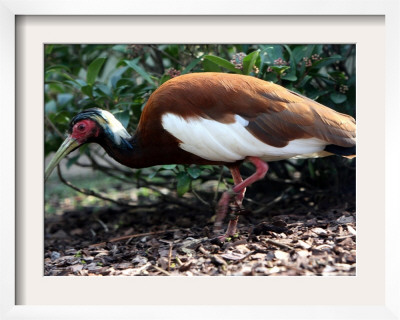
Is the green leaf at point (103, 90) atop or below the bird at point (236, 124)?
atop

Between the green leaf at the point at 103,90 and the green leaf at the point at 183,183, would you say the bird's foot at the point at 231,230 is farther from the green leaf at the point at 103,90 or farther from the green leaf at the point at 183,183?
the green leaf at the point at 103,90

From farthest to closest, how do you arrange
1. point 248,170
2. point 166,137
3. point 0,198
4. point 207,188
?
1. point 207,188
2. point 248,170
3. point 166,137
4. point 0,198

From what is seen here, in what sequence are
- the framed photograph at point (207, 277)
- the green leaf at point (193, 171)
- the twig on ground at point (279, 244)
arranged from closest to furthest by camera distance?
the framed photograph at point (207, 277), the twig on ground at point (279, 244), the green leaf at point (193, 171)

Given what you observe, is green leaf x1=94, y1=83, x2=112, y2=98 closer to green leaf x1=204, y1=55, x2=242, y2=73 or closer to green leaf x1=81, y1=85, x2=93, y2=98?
green leaf x1=81, y1=85, x2=93, y2=98

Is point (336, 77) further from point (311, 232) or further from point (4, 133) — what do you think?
point (4, 133)

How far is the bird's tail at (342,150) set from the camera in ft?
11.4

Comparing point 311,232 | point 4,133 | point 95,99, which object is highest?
point 95,99

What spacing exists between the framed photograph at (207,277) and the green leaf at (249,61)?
686 millimetres

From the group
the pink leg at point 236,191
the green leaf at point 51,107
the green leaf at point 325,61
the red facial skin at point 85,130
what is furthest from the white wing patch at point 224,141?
the green leaf at point 51,107

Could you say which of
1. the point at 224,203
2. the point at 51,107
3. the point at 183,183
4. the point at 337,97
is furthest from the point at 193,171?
the point at 51,107

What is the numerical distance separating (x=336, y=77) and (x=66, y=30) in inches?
83.2

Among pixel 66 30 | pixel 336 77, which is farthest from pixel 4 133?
pixel 336 77

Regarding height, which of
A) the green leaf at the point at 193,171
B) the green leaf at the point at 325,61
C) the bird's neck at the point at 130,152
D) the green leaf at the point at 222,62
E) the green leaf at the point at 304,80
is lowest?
the green leaf at the point at 193,171

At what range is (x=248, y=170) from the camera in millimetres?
4617
